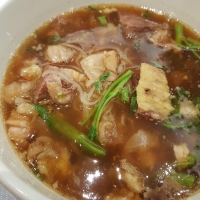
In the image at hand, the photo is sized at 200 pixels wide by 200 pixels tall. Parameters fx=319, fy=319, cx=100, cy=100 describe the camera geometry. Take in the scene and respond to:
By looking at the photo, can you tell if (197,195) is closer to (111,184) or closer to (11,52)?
(111,184)

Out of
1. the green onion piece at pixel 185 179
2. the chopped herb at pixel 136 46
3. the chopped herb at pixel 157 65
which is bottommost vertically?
the green onion piece at pixel 185 179

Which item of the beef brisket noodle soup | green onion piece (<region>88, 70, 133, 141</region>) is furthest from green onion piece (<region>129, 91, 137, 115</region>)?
green onion piece (<region>88, 70, 133, 141</region>)

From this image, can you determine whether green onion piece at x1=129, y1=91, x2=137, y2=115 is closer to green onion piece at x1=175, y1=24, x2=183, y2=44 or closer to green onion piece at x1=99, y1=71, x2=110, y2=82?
green onion piece at x1=99, y1=71, x2=110, y2=82

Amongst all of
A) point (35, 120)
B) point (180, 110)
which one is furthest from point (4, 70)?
point (180, 110)

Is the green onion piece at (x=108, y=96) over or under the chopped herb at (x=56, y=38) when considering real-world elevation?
under

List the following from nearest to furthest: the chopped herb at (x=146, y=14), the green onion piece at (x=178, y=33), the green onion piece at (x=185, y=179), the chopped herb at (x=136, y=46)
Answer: the green onion piece at (x=185, y=179)
the chopped herb at (x=136, y=46)
the green onion piece at (x=178, y=33)
the chopped herb at (x=146, y=14)

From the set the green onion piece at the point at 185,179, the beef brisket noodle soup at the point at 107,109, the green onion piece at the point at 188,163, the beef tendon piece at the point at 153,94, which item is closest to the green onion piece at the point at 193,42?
the beef brisket noodle soup at the point at 107,109

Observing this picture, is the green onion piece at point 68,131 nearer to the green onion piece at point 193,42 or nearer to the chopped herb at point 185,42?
the chopped herb at point 185,42

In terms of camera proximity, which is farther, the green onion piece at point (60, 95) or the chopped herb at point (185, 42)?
the chopped herb at point (185, 42)
